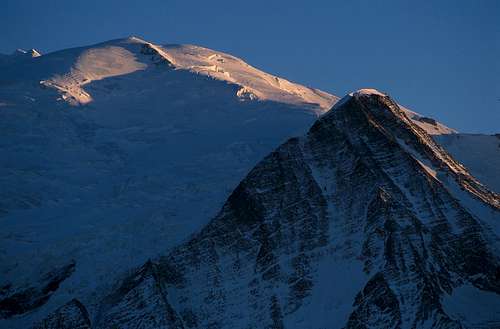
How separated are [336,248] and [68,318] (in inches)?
906

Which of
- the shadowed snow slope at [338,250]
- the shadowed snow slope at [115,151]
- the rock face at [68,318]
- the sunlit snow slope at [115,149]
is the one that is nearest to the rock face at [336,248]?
the shadowed snow slope at [338,250]

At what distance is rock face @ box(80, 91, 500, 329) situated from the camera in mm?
102125

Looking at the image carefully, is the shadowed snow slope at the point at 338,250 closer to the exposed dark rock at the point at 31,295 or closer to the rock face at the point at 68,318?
the rock face at the point at 68,318

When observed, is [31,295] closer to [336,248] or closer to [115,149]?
[336,248]

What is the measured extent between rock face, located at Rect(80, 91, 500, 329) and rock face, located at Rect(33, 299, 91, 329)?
132 centimetres

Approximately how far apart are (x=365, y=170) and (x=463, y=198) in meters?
8.95

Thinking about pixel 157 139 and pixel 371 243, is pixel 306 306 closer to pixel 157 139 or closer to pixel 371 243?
pixel 371 243

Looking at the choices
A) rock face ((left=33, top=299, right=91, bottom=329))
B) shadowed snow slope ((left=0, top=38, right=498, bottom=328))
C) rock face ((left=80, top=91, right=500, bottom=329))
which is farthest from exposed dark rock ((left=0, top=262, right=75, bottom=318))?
rock face ((left=80, top=91, right=500, bottom=329))

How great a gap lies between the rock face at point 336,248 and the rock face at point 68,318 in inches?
52.0

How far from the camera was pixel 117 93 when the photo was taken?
16662 centimetres

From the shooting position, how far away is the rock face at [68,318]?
103 meters

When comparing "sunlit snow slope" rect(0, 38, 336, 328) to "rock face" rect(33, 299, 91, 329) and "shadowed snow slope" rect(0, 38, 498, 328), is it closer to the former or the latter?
"shadowed snow slope" rect(0, 38, 498, 328)

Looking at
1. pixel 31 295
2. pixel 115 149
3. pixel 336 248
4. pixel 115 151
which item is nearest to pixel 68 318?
pixel 31 295

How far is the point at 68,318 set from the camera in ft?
342
